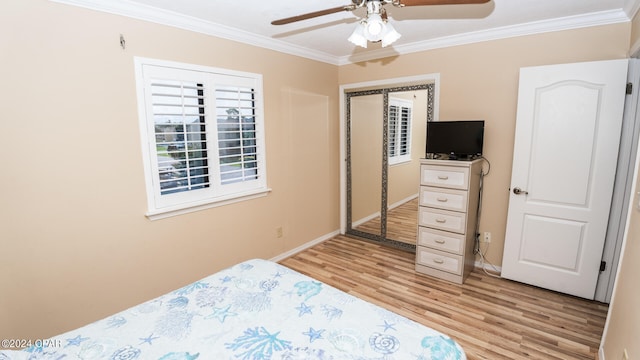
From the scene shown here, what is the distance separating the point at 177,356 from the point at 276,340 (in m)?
0.40

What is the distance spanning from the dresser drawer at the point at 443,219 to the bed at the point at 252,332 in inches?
68.0

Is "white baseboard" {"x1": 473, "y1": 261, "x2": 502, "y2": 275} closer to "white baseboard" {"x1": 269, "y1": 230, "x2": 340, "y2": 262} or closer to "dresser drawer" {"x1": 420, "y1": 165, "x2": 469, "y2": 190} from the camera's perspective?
"dresser drawer" {"x1": 420, "y1": 165, "x2": 469, "y2": 190}

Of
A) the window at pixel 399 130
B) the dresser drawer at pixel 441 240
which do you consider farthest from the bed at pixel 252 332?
the window at pixel 399 130

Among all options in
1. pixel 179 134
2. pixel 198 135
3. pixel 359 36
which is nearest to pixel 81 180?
pixel 179 134

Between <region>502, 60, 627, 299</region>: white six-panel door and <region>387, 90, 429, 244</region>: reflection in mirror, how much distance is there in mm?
1013

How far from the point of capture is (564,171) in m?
2.53

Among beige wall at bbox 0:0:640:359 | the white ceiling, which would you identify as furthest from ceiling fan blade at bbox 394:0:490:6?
beige wall at bbox 0:0:640:359

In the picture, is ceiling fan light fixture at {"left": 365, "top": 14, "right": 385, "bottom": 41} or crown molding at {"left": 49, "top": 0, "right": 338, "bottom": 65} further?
crown molding at {"left": 49, "top": 0, "right": 338, "bottom": 65}

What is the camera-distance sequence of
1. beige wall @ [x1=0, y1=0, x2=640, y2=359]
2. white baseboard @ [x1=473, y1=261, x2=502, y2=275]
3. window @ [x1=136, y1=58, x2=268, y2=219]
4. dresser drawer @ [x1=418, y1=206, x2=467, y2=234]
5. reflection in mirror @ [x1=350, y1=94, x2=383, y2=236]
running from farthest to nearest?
1. reflection in mirror @ [x1=350, y1=94, x2=383, y2=236]
2. white baseboard @ [x1=473, y1=261, x2=502, y2=275]
3. dresser drawer @ [x1=418, y1=206, x2=467, y2=234]
4. window @ [x1=136, y1=58, x2=268, y2=219]
5. beige wall @ [x1=0, y1=0, x2=640, y2=359]

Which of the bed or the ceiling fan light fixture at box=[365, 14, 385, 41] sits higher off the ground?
the ceiling fan light fixture at box=[365, 14, 385, 41]

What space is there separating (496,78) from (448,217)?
1.44 meters

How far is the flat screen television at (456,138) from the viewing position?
112 inches

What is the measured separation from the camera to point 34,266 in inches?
73.4

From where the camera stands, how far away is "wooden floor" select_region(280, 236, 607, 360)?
2047 millimetres
